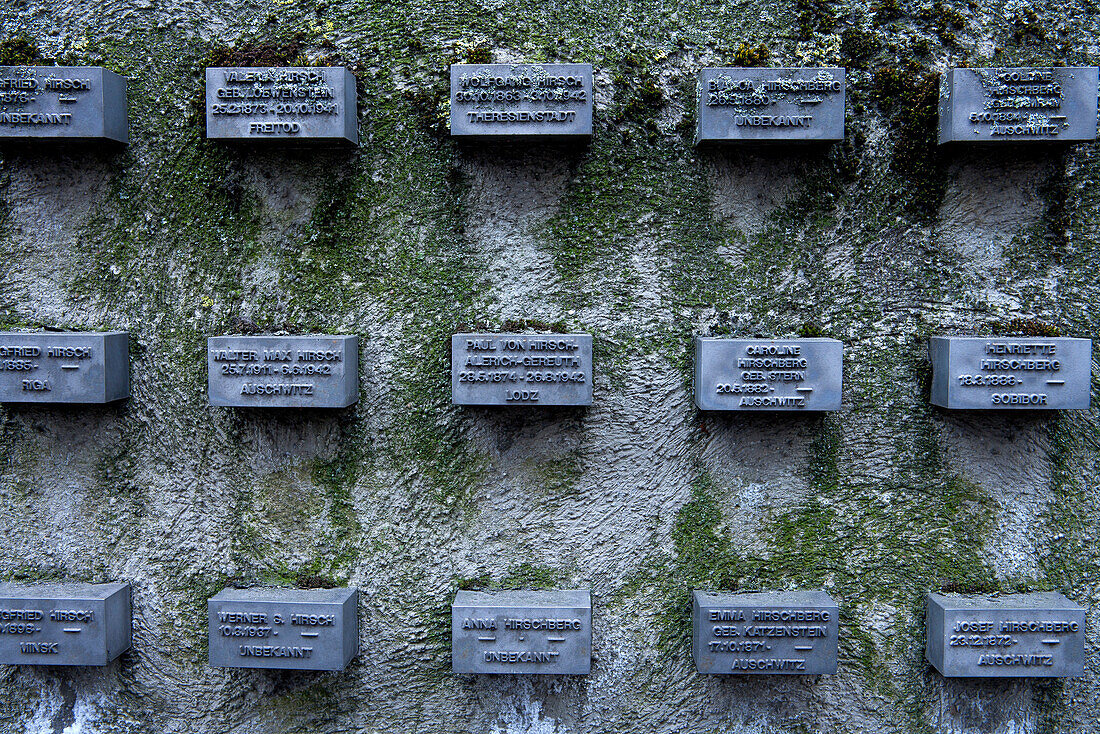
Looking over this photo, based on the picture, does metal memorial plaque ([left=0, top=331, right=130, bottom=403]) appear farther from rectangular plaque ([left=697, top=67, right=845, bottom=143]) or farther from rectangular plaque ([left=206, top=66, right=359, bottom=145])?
rectangular plaque ([left=697, top=67, right=845, bottom=143])

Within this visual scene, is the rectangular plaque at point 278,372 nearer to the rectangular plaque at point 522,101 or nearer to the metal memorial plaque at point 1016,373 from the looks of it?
the rectangular plaque at point 522,101

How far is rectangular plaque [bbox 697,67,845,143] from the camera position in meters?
2.67

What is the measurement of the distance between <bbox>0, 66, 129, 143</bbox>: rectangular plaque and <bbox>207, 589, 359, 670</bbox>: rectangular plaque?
2.35 m

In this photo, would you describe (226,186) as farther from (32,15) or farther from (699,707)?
(699,707)

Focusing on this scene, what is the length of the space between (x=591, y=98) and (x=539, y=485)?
1.89 m

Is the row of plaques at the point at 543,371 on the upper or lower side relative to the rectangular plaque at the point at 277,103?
lower

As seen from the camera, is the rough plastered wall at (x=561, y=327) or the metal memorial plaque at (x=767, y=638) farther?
the rough plastered wall at (x=561, y=327)

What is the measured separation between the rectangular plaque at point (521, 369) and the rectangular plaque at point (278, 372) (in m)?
0.57

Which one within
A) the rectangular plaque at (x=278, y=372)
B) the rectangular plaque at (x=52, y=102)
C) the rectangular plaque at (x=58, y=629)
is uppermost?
the rectangular plaque at (x=52, y=102)

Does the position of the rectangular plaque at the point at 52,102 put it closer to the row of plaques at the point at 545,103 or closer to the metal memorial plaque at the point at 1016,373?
the row of plaques at the point at 545,103

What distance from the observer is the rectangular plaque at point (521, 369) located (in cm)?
273

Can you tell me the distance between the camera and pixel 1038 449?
2.90 m

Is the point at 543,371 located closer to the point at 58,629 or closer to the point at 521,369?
the point at 521,369

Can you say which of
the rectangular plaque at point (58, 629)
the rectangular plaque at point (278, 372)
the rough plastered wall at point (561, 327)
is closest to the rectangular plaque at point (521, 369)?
the rough plastered wall at point (561, 327)
